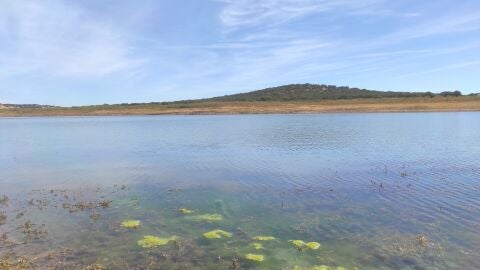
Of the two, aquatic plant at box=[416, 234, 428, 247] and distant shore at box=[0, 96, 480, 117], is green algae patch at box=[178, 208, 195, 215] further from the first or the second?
distant shore at box=[0, 96, 480, 117]

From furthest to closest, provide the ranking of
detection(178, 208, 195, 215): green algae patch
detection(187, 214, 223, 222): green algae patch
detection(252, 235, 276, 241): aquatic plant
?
detection(178, 208, 195, 215): green algae patch
detection(187, 214, 223, 222): green algae patch
detection(252, 235, 276, 241): aquatic plant

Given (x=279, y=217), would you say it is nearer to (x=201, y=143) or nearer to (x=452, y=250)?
(x=452, y=250)

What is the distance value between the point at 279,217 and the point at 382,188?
6.39 metres

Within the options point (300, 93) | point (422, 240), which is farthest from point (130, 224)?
point (300, 93)

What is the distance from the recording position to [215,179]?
21953mm

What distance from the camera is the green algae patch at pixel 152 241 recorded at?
1194 centimetres

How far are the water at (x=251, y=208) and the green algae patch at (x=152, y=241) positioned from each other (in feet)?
0.58

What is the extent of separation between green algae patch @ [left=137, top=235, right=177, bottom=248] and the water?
0.58 ft

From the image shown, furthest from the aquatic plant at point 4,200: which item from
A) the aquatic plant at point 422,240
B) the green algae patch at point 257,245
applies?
the aquatic plant at point 422,240

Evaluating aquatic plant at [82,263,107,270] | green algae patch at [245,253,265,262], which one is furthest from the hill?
aquatic plant at [82,263,107,270]

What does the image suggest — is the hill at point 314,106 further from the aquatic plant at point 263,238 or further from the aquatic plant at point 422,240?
the aquatic plant at point 263,238

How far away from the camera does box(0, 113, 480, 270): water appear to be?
11.1 metres

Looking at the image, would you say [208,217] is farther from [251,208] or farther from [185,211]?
[251,208]

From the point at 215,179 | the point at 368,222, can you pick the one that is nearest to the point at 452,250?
the point at 368,222
